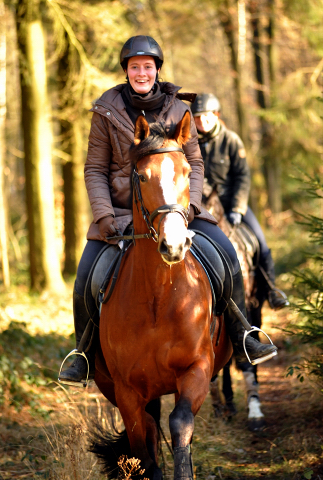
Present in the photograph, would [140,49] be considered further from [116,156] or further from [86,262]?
[86,262]

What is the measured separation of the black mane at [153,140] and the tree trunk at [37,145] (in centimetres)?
997

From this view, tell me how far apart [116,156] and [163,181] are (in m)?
1.04

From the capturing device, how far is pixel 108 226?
434 centimetres

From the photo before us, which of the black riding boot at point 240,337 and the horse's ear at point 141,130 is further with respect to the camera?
the black riding boot at point 240,337

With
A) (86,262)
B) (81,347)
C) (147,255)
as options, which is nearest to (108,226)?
(86,262)

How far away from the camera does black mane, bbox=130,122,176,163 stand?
3.66 metres

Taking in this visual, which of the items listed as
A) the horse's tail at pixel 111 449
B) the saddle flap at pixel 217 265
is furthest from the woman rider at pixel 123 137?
the horse's tail at pixel 111 449

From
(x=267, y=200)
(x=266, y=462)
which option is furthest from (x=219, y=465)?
(x=267, y=200)

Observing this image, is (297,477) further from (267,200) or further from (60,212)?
(267,200)

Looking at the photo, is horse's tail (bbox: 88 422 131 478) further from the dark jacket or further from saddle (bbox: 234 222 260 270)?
the dark jacket

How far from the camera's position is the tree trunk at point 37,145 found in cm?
1308

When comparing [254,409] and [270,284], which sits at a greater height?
[270,284]

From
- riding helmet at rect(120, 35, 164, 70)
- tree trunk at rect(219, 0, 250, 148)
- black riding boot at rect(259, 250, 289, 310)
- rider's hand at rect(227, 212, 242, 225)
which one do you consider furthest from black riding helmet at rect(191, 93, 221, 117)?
tree trunk at rect(219, 0, 250, 148)

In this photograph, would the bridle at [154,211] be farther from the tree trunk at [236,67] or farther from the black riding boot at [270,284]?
the tree trunk at [236,67]
